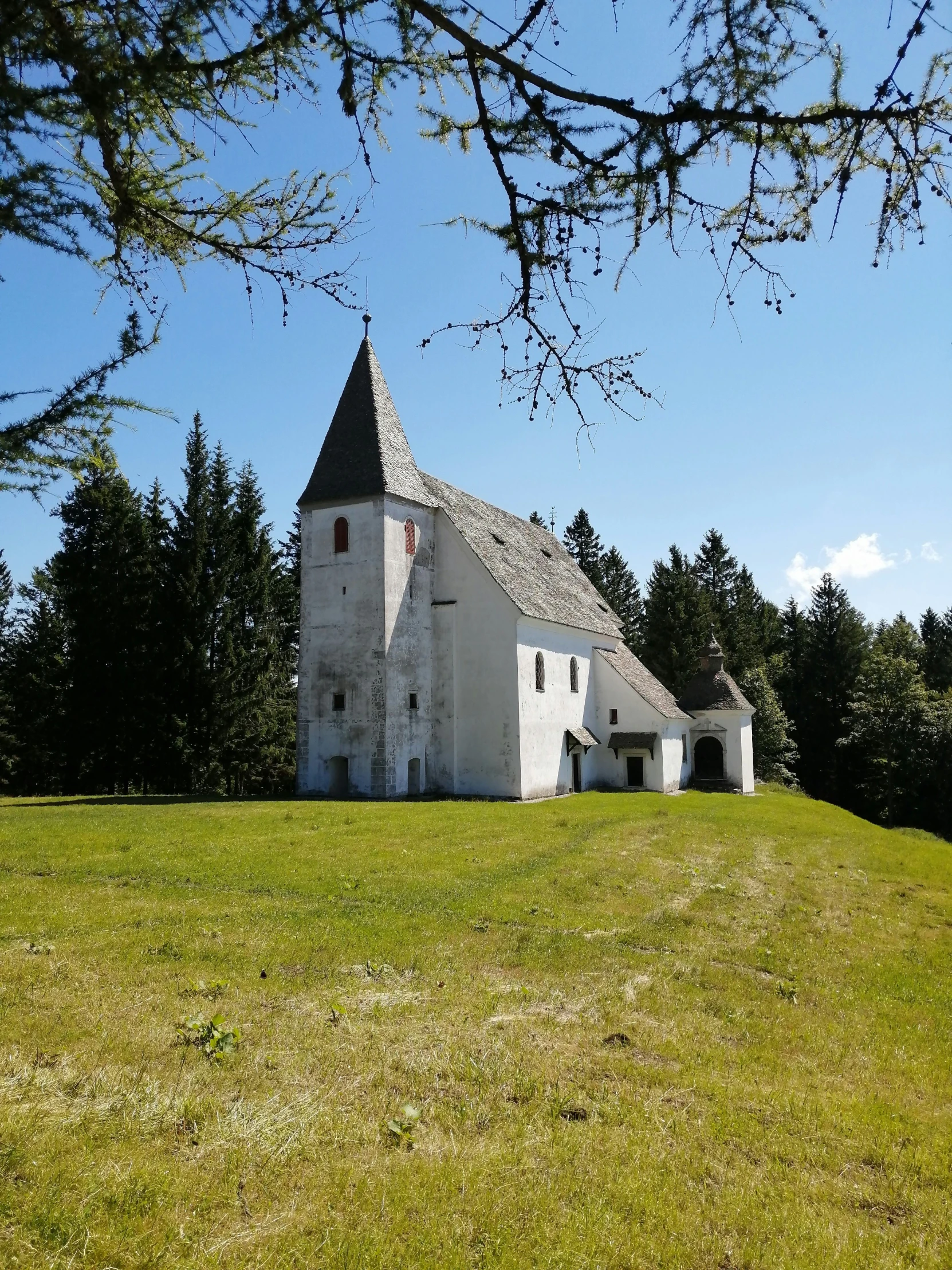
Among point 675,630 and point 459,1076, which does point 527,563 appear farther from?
point 459,1076

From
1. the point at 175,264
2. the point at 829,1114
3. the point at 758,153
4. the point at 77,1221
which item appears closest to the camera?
the point at 77,1221

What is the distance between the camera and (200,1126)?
4.80m

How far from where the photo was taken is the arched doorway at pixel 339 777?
28.7m

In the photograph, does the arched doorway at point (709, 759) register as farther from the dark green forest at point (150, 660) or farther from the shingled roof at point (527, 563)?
the dark green forest at point (150, 660)

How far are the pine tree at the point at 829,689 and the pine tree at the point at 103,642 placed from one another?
47470 mm

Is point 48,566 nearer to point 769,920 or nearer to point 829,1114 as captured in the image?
point 769,920

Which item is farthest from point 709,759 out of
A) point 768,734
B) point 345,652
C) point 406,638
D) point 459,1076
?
point 459,1076

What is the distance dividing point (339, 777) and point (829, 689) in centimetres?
4704

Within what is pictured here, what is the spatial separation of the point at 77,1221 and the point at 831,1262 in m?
3.54

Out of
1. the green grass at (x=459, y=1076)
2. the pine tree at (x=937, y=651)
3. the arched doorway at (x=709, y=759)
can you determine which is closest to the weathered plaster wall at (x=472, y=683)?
the arched doorway at (x=709, y=759)

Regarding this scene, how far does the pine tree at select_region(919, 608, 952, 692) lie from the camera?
63750 millimetres

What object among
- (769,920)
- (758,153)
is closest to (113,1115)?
(758,153)

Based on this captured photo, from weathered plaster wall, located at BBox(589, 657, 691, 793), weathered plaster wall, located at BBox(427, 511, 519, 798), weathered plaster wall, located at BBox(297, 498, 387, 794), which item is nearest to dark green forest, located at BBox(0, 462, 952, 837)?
weathered plaster wall, located at BBox(297, 498, 387, 794)

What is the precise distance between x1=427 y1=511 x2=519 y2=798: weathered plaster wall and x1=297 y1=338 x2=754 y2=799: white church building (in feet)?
0.16
